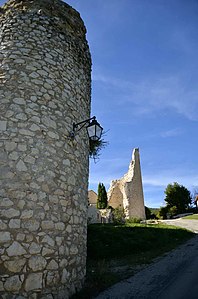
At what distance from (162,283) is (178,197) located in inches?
1423

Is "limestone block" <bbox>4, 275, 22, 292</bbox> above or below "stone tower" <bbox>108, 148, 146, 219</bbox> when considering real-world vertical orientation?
below

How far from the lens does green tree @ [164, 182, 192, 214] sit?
3806cm

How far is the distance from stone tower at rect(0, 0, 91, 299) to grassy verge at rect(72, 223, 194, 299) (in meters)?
0.63

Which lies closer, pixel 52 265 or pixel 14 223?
pixel 14 223

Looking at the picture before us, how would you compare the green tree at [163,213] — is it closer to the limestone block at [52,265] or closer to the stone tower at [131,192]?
the stone tower at [131,192]

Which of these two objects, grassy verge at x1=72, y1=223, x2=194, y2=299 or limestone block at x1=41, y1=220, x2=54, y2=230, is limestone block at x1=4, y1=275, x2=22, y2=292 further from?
grassy verge at x1=72, y1=223, x2=194, y2=299

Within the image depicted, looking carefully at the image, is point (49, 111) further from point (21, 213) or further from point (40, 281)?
point (40, 281)

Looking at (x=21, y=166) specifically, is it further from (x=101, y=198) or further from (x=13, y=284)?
(x=101, y=198)

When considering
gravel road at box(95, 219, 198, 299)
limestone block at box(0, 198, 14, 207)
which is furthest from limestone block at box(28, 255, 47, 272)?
gravel road at box(95, 219, 198, 299)

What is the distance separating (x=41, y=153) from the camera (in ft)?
14.6

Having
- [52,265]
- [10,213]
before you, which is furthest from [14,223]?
[52,265]

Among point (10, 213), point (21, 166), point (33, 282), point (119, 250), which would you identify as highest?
point (21, 166)

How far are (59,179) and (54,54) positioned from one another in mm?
2884

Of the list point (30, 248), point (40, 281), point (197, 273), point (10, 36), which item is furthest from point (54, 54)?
point (197, 273)
